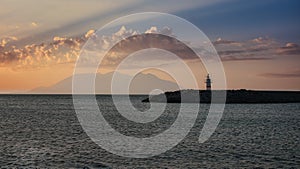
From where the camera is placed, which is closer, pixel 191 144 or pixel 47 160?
pixel 47 160

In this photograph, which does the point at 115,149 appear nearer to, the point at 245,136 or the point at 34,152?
the point at 34,152

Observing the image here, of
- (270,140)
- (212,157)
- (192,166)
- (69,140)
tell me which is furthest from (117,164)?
(270,140)

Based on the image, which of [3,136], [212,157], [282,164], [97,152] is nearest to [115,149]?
[97,152]

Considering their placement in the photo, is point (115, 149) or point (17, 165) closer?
point (17, 165)

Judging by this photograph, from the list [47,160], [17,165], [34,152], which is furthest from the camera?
[34,152]

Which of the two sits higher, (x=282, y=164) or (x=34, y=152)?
(x=34, y=152)

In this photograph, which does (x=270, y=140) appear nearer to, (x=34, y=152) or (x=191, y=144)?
(x=191, y=144)

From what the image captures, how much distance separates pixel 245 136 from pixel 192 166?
86.8ft

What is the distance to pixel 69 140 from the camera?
53000 millimetres

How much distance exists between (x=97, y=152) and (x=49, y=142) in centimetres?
1148

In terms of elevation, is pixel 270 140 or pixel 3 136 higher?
pixel 3 136

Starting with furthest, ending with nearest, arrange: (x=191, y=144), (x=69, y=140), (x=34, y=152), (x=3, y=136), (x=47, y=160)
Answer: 1. (x=3, y=136)
2. (x=69, y=140)
3. (x=191, y=144)
4. (x=34, y=152)
5. (x=47, y=160)

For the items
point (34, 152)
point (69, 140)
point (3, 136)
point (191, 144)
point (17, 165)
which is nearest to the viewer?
point (17, 165)

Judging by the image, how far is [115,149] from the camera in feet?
146
